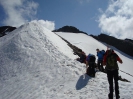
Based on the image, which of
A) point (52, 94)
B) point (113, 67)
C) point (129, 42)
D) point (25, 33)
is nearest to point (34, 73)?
point (52, 94)

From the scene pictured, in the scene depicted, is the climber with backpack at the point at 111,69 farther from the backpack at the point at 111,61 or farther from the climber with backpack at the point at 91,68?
the climber with backpack at the point at 91,68

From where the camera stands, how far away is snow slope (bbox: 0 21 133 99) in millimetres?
13233

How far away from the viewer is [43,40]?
81.9ft

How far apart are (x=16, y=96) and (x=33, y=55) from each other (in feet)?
24.3

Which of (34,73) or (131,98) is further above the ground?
(34,73)

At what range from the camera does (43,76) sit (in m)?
16.3

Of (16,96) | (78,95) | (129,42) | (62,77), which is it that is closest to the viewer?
(78,95)

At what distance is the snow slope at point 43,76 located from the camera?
13.2 meters

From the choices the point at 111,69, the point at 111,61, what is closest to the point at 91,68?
the point at 111,61

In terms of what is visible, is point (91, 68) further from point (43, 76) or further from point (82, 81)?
point (43, 76)

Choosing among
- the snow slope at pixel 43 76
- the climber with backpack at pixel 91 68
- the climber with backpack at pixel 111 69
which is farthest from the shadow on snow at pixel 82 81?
the climber with backpack at pixel 111 69

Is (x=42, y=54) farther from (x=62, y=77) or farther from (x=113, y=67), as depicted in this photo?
(x=113, y=67)

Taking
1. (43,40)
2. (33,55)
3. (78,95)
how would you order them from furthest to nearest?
(43,40), (33,55), (78,95)

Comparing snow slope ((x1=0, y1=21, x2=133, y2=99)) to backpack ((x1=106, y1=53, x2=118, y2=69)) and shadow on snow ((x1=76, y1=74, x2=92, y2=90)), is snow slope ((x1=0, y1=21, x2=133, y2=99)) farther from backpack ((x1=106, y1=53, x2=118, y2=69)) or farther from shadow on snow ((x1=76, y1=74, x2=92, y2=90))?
backpack ((x1=106, y1=53, x2=118, y2=69))
